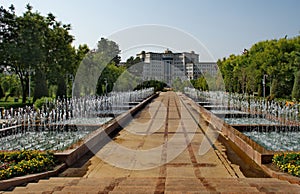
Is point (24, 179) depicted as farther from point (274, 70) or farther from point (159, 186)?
point (274, 70)

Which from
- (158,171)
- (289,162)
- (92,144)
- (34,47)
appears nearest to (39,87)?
(34,47)

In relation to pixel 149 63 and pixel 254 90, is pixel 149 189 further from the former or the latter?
pixel 149 63

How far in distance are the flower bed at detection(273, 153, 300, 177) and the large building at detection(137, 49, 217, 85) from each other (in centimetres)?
8352

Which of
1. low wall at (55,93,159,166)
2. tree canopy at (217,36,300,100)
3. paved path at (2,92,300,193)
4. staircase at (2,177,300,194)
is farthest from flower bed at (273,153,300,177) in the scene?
tree canopy at (217,36,300,100)

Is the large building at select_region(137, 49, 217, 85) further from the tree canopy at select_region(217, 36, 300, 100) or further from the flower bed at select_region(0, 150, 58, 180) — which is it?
the flower bed at select_region(0, 150, 58, 180)

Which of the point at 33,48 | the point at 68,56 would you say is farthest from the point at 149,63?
the point at 33,48

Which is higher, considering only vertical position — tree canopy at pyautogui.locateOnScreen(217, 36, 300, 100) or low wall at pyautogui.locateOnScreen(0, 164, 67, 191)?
tree canopy at pyautogui.locateOnScreen(217, 36, 300, 100)

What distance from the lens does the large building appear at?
305ft

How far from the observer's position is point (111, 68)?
42562 millimetres

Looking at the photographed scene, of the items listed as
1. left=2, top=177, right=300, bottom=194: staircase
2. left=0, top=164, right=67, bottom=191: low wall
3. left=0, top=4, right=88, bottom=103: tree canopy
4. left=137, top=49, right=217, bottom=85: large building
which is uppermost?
left=137, top=49, right=217, bottom=85: large building

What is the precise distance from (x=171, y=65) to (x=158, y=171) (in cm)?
9553

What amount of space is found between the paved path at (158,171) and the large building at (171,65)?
80.5 meters

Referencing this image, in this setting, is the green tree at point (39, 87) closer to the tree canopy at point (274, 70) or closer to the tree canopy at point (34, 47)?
the tree canopy at point (34, 47)

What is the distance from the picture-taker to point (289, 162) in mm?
5746
